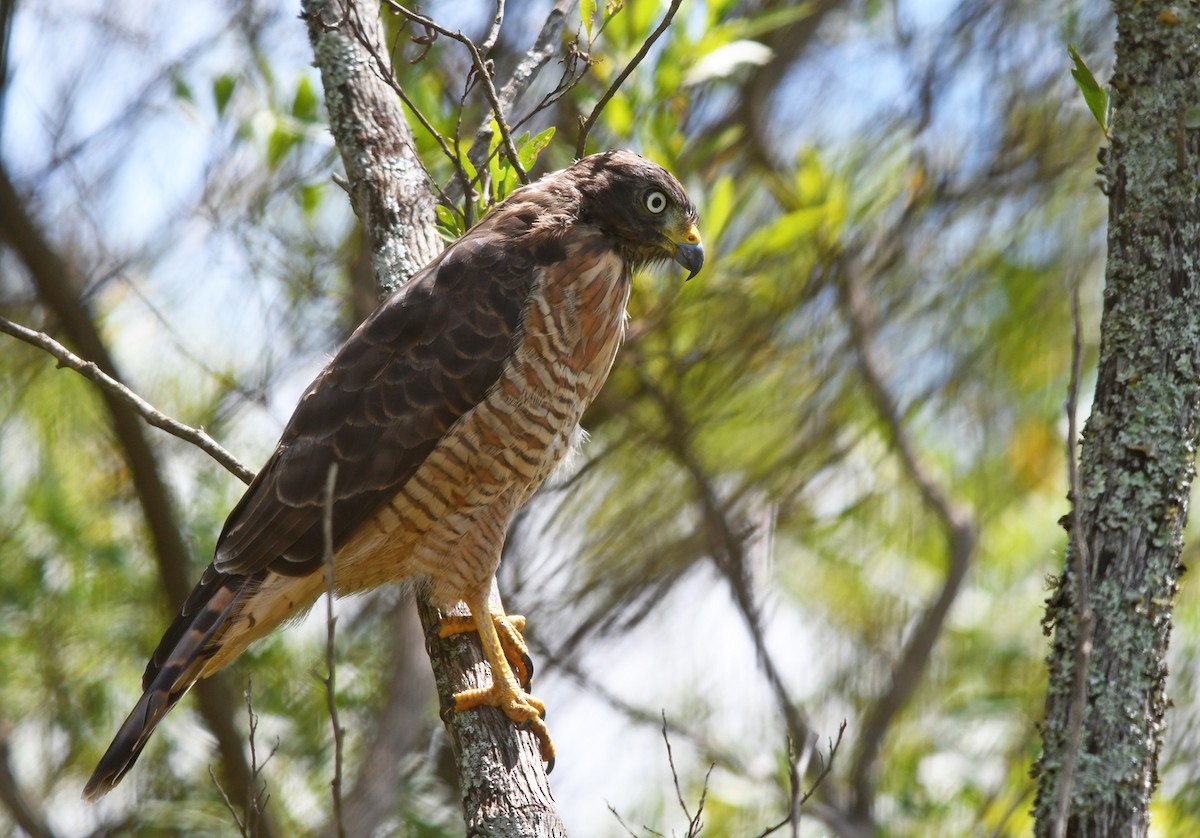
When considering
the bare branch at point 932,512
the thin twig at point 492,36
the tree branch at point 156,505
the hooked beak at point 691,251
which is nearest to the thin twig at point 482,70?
the thin twig at point 492,36

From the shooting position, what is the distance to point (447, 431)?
Result: 3.37 m

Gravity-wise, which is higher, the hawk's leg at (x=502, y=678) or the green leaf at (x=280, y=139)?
the green leaf at (x=280, y=139)

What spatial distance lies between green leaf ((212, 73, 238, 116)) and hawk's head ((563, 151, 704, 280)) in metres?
1.94

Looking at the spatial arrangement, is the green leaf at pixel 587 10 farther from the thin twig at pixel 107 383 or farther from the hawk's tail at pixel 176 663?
the hawk's tail at pixel 176 663

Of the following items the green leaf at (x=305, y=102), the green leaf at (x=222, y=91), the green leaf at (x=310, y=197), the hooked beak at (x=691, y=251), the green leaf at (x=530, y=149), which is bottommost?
the hooked beak at (x=691, y=251)

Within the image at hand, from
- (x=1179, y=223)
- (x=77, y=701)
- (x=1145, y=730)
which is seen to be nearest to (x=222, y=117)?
(x=77, y=701)

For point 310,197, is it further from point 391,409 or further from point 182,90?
point 391,409

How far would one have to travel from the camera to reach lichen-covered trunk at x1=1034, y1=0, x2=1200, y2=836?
2094 mm

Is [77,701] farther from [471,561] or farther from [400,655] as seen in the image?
[471,561]

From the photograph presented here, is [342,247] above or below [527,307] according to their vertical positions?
above

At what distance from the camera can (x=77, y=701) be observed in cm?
612

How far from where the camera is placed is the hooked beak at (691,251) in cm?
351

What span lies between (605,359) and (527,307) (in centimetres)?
29

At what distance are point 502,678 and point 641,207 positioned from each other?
1.39 m
